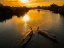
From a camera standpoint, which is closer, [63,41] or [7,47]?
[7,47]

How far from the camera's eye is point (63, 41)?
54406mm

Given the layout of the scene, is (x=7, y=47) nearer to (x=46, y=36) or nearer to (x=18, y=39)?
(x=18, y=39)

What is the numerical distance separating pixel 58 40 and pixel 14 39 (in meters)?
17.2

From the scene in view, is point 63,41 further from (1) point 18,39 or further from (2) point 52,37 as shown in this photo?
(1) point 18,39

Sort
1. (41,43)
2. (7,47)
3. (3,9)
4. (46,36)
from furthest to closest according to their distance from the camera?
(3,9)
(46,36)
(41,43)
(7,47)

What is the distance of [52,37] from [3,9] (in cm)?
11148

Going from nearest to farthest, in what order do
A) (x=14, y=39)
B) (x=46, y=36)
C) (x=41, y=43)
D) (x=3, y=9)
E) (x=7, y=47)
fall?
(x=7, y=47) < (x=41, y=43) < (x=14, y=39) < (x=46, y=36) < (x=3, y=9)

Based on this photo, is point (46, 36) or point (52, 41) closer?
point (52, 41)

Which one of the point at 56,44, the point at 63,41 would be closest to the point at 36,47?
the point at 56,44

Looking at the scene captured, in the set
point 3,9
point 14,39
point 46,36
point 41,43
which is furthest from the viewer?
point 3,9

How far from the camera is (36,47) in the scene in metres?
49.6

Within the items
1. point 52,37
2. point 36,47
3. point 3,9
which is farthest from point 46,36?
point 3,9

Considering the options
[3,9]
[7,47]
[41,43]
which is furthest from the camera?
[3,9]

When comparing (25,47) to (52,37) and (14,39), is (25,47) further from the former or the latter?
(52,37)
